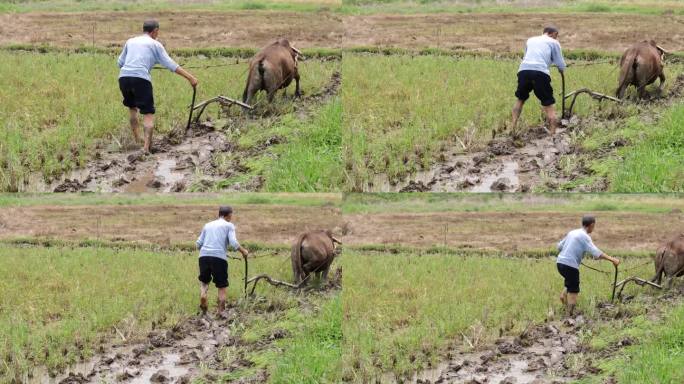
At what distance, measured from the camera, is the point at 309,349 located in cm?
1469

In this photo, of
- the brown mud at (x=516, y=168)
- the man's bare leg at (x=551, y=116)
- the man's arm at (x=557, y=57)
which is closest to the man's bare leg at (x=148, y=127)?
the brown mud at (x=516, y=168)

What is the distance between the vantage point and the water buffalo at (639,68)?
17625 millimetres

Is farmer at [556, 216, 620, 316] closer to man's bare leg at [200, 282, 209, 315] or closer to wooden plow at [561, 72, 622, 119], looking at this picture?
wooden plow at [561, 72, 622, 119]

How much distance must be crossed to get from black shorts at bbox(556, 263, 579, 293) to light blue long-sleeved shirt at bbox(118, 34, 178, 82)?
5.23 metres

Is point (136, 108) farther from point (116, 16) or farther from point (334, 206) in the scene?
point (116, 16)

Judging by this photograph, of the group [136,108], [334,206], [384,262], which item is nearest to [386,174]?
[384,262]

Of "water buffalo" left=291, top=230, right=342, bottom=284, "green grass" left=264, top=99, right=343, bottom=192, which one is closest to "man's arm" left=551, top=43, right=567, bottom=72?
"green grass" left=264, top=99, right=343, bottom=192

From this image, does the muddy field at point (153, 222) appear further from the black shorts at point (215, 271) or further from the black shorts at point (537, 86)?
the black shorts at point (537, 86)

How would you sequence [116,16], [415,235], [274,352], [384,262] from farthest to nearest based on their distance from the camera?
[116,16] < [415,235] < [384,262] < [274,352]

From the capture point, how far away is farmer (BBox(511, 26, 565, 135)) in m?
16.4

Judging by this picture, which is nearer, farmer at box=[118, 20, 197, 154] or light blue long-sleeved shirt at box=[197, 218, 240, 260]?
farmer at box=[118, 20, 197, 154]

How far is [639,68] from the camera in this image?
57.9 ft

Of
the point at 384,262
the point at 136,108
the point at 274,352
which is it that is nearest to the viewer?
the point at 274,352

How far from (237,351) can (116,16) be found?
1104cm
